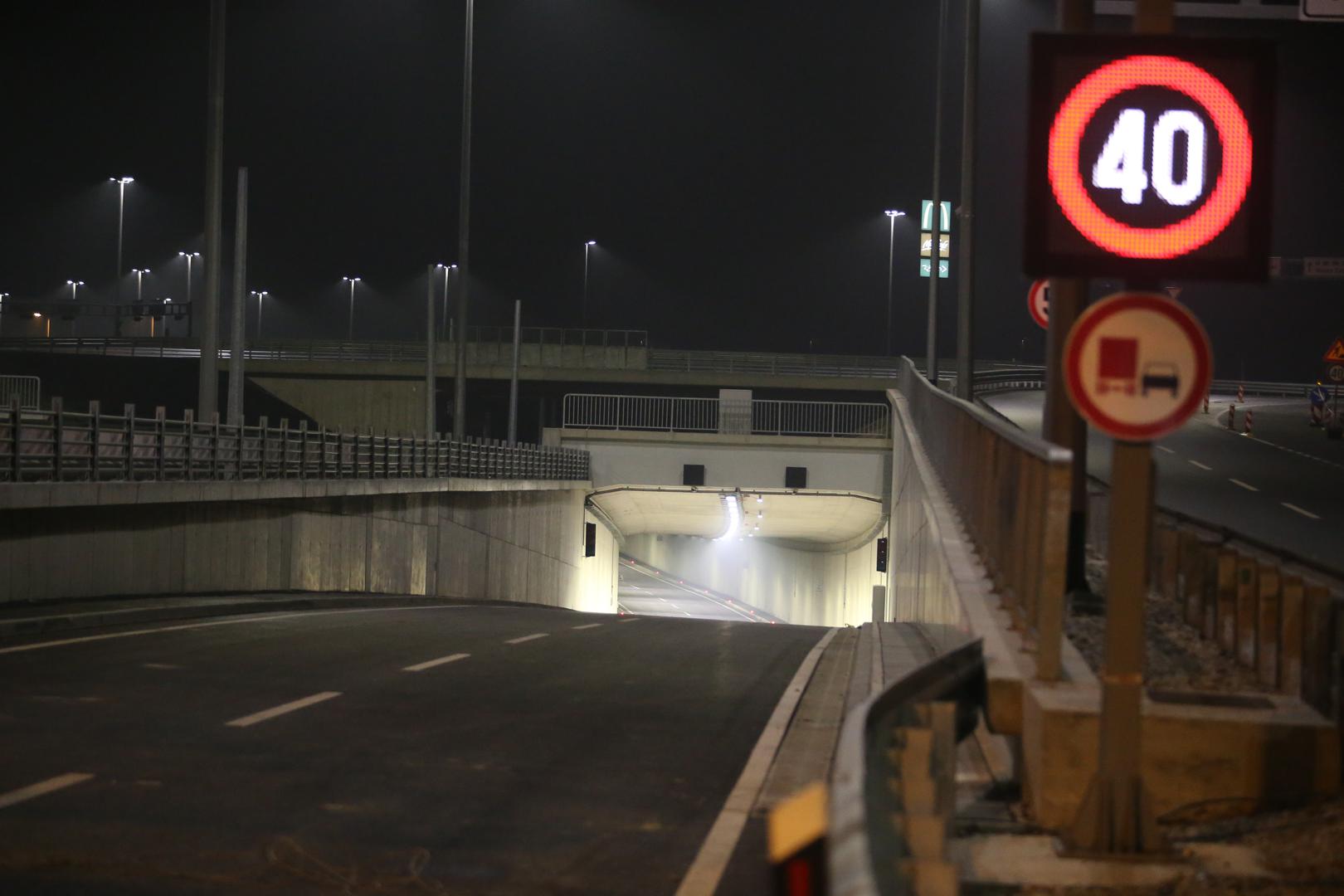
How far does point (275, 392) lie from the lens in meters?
71.0

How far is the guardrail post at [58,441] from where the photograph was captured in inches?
781

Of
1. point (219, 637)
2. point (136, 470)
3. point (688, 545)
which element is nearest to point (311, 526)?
point (136, 470)

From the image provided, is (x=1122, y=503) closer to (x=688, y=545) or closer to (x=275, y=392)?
(x=275, y=392)

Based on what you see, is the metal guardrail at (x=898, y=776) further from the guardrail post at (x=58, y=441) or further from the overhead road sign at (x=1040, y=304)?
the guardrail post at (x=58, y=441)

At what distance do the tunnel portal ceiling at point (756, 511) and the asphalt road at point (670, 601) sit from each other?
4.18m

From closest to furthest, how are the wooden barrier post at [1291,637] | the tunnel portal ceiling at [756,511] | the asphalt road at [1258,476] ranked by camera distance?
1. the wooden barrier post at [1291,637]
2. the asphalt road at [1258,476]
3. the tunnel portal ceiling at [756,511]

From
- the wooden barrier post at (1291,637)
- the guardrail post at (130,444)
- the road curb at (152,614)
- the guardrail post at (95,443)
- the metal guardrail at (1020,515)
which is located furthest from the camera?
the guardrail post at (130,444)

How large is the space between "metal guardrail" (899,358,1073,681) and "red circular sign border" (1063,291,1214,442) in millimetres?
663

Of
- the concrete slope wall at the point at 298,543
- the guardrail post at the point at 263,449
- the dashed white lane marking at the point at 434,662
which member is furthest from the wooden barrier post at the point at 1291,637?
the guardrail post at the point at 263,449

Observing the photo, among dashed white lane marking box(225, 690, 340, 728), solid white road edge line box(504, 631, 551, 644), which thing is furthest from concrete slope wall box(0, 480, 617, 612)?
dashed white lane marking box(225, 690, 340, 728)

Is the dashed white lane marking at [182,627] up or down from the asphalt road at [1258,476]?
down

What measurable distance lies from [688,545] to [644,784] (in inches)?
3587

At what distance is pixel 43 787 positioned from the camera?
27.5ft

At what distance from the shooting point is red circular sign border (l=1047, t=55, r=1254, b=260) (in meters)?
6.98
